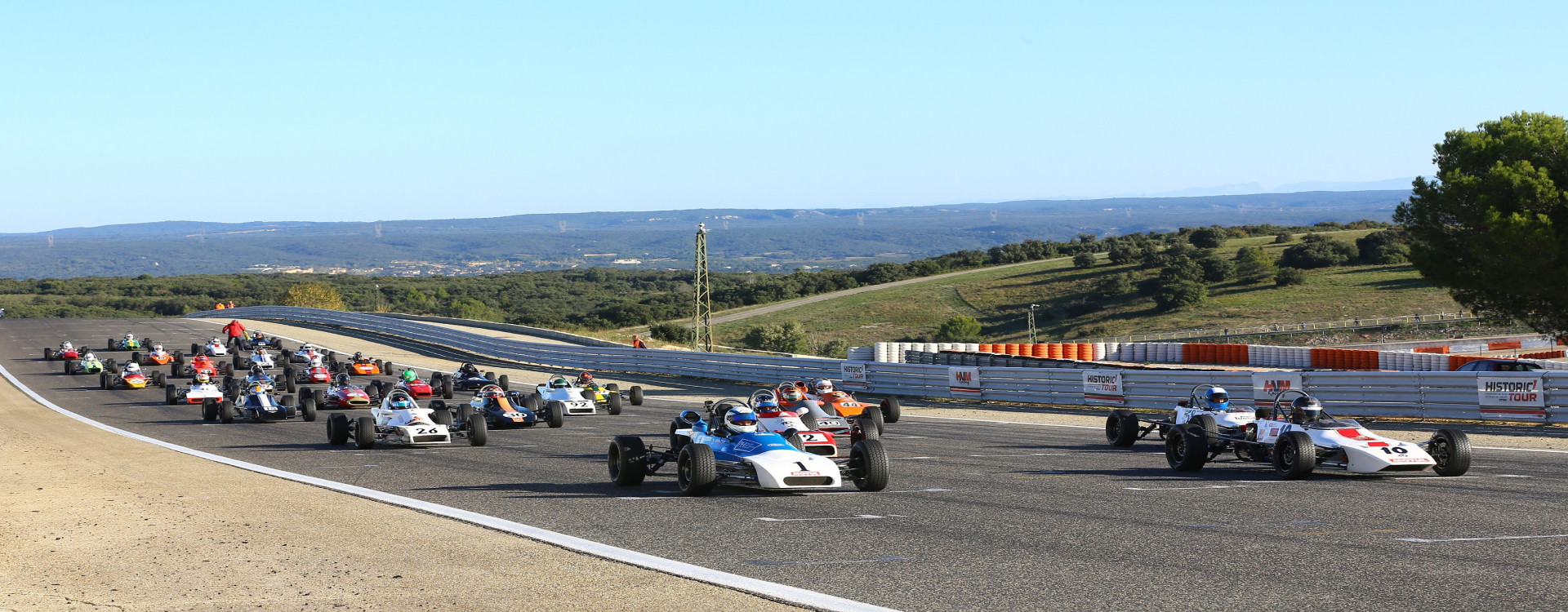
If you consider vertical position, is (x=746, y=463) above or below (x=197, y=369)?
above

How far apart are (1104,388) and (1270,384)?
472 cm

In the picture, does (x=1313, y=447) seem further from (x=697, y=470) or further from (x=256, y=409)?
(x=256, y=409)

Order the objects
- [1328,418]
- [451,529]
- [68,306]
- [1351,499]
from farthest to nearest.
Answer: [68,306], [1328,418], [1351,499], [451,529]

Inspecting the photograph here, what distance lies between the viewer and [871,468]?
15.5 metres

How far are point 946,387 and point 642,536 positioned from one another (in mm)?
24504

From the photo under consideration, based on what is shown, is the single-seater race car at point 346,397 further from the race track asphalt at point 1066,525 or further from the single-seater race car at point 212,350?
the single-seater race car at point 212,350

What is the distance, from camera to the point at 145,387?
42562 millimetres

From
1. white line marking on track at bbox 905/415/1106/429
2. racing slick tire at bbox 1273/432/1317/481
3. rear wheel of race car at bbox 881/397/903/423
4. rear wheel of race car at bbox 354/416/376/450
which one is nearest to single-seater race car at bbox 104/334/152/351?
white line marking on track at bbox 905/415/1106/429

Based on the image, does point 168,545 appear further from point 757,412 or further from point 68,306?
point 68,306

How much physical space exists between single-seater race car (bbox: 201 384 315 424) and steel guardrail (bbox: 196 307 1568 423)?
51.3ft

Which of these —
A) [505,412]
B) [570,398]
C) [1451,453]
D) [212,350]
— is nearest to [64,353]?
[212,350]

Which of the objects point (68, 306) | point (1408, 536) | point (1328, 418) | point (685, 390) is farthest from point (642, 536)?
point (68, 306)

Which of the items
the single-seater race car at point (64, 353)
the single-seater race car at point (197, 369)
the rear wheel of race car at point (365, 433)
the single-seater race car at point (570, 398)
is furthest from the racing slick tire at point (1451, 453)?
the single-seater race car at point (64, 353)

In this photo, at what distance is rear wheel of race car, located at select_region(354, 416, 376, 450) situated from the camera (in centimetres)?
2200
